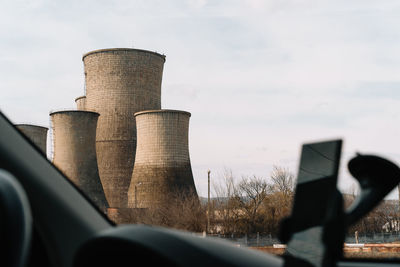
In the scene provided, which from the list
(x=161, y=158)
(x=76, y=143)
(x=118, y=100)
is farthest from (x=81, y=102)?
(x=161, y=158)

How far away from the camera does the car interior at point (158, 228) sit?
45cm

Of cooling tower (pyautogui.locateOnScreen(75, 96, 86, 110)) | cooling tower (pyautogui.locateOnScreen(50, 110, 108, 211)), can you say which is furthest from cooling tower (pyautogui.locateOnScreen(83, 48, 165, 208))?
cooling tower (pyautogui.locateOnScreen(75, 96, 86, 110))

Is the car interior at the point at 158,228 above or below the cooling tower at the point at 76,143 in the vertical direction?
below

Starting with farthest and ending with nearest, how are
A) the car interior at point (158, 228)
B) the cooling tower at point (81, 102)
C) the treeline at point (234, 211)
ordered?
the cooling tower at point (81, 102) < the treeline at point (234, 211) < the car interior at point (158, 228)

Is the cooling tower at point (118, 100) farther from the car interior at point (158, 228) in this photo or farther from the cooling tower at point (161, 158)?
the car interior at point (158, 228)

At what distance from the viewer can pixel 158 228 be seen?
49 cm

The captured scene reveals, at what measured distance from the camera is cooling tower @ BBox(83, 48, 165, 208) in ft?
91.2

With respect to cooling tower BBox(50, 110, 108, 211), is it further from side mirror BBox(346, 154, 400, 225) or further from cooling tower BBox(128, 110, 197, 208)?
side mirror BBox(346, 154, 400, 225)

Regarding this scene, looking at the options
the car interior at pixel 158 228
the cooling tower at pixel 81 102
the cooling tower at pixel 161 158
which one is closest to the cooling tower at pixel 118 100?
the cooling tower at pixel 161 158

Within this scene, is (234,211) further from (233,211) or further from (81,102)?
(81,102)

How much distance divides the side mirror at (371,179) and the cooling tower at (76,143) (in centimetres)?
2634

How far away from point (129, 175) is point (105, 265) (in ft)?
96.7

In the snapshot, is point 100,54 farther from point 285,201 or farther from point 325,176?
point 325,176

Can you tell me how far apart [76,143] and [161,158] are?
4.77 metres
